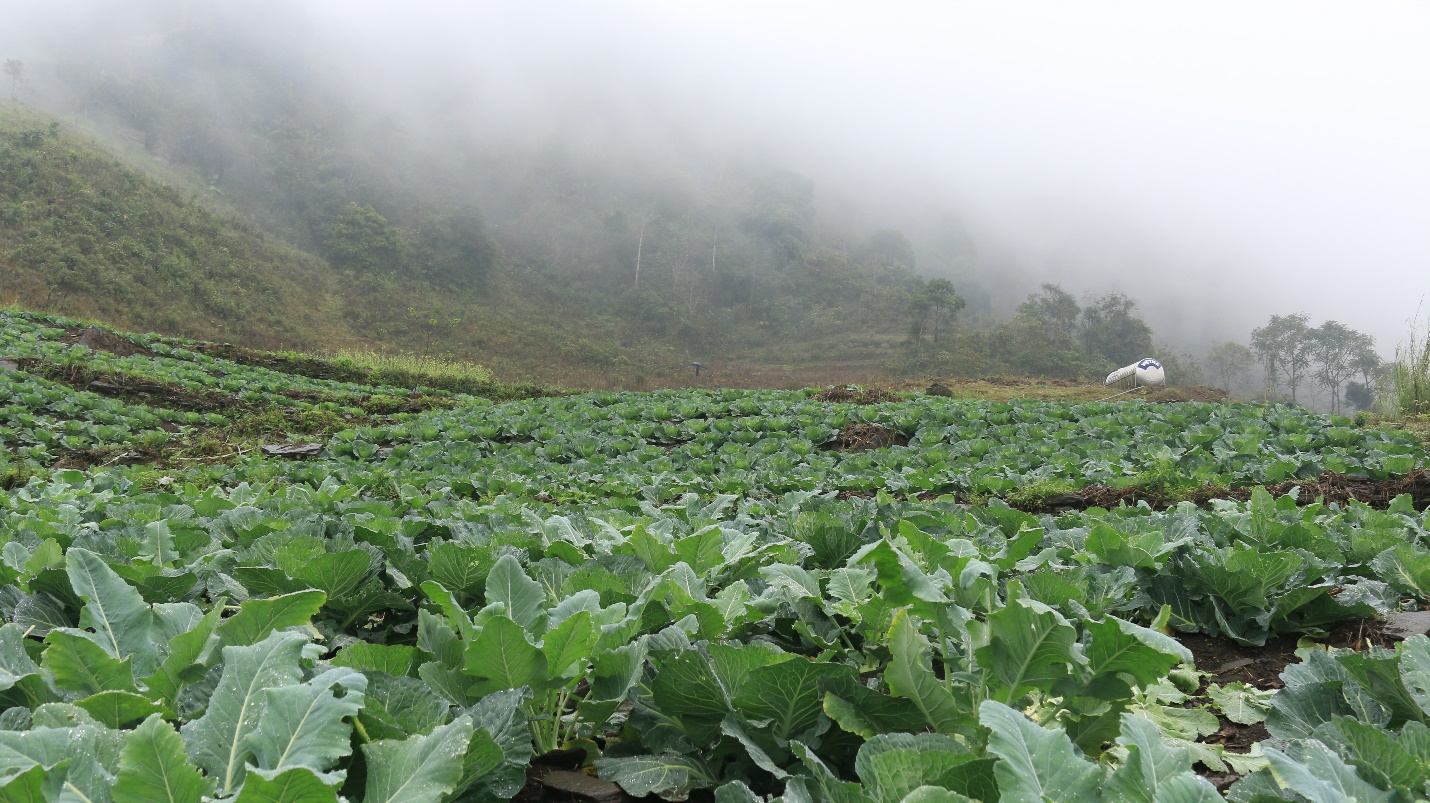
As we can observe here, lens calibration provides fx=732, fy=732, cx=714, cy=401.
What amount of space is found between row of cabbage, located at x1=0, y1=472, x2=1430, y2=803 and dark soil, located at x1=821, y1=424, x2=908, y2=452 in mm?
7067

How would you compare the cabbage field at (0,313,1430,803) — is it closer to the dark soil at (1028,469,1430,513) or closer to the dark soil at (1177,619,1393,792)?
the dark soil at (1177,619,1393,792)

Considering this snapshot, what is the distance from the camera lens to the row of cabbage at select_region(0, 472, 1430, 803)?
0.86 meters

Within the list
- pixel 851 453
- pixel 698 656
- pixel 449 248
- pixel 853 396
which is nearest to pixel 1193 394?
pixel 853 396

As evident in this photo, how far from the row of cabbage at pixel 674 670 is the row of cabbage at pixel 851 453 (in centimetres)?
367

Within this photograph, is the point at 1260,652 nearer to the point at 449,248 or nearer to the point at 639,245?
the point at 449,248

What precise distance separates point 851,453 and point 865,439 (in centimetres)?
74

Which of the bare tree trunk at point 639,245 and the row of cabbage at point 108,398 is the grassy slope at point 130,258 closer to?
the row of cabbage at point 108,398

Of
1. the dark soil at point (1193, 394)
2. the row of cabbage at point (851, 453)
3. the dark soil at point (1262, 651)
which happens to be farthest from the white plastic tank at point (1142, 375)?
the dark soil at point (1262, 651)

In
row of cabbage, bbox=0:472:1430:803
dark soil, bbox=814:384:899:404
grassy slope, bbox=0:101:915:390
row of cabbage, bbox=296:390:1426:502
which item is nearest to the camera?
A: row of cabbage, bbox=0:472:1430:803

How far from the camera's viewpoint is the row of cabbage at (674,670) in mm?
860

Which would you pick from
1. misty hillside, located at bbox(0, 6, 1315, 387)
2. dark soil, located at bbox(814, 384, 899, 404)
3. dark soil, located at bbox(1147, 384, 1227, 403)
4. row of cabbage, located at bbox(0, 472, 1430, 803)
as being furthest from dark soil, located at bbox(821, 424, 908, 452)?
misty hillside, located at bbox(0, 6, 1315, 387)

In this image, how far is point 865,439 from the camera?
945 centimetres

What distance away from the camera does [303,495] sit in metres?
3.43

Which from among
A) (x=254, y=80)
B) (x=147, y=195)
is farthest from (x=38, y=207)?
(x=254, y=80)
